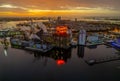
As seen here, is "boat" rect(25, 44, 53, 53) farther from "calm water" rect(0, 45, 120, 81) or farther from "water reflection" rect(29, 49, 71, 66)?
"calm water" rect(0, 45, 120, 81)

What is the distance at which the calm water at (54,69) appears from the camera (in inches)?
226

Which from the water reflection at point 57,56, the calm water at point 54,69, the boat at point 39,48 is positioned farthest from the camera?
the boat at point 39,48

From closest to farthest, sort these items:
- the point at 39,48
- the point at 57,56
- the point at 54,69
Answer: the point at 54,69 < the point at 57,56 < the point at 39,48

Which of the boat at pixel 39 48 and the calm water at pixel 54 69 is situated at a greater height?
the boat at pixel 39 48

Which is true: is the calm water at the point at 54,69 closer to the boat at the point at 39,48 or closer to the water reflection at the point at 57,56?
the water reflection at the point at 57,56

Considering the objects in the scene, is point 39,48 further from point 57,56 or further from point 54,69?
point 54,69

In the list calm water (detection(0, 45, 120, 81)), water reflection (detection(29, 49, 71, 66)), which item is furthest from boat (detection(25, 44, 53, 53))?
calm water (detection(0, 45, 120, 81))

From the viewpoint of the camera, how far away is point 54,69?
656cm

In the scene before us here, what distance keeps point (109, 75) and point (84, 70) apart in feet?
3.20

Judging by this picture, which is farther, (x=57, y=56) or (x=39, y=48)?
(x=39, y=48)

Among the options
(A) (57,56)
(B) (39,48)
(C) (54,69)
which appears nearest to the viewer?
(C) (54,69)

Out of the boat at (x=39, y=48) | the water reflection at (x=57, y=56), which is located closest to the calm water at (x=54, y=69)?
the water reflection at (x=57, y=56)

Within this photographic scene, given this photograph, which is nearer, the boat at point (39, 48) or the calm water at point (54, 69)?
the calm water at point (54, 69)

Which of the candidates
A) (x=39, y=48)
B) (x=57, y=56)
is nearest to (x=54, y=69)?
(x=57, y=56)
